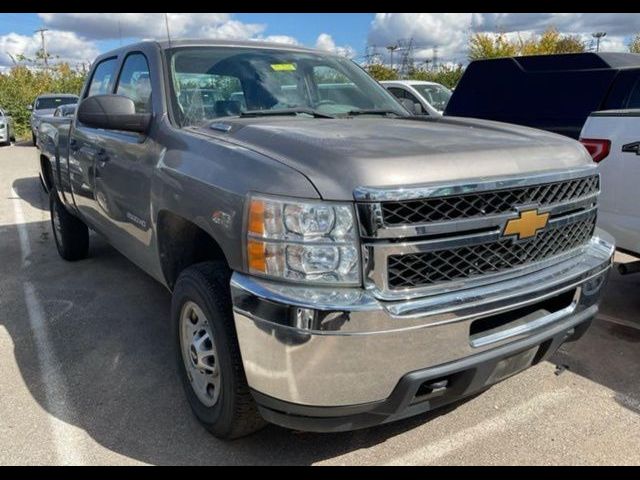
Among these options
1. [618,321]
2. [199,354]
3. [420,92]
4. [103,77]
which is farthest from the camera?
[420,92]

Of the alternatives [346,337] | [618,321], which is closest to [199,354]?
[346,337]

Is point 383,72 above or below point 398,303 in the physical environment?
below

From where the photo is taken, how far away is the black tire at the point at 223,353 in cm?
246

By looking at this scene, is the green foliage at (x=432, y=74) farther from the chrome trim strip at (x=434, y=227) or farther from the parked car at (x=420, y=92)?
the chrome trim strip at (x=434, y=227)

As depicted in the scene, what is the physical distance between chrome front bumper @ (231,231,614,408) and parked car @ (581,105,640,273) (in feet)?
6.80

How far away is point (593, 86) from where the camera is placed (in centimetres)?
557

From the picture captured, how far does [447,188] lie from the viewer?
2.20 m

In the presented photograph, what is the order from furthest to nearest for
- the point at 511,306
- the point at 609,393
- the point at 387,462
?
1. the point at 609,393
2. the point at 387,462
3. the point at 511,306

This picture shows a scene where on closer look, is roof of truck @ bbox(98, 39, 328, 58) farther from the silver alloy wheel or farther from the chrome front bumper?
the chrome front bumper

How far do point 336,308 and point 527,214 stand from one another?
0.95 m

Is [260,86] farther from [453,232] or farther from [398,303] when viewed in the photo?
[398,303]

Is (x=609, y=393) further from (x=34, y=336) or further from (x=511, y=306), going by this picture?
(x=34, y=336)

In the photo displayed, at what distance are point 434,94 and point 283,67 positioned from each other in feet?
33.3

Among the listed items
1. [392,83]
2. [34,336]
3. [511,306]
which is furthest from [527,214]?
[392,83]
